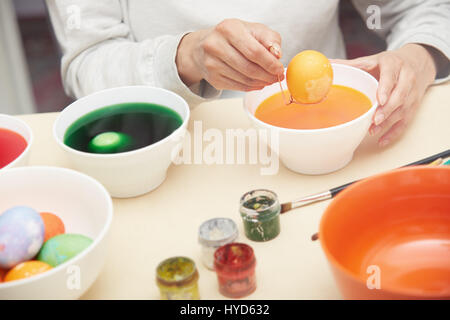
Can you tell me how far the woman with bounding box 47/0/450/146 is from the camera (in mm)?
849

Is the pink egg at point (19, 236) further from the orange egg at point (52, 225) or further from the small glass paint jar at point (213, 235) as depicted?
the small glass paint jar at point (213, 235)

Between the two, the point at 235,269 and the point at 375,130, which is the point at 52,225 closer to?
the point at 235,269

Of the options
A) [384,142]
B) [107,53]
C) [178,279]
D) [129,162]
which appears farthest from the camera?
[107,53]

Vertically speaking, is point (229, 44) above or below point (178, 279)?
above

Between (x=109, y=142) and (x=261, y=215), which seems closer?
(x=261, y=215)

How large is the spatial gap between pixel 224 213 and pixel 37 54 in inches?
93.5

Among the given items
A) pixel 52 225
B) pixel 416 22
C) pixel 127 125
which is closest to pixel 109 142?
pixel 127 125

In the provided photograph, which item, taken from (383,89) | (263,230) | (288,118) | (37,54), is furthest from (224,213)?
(37,54)

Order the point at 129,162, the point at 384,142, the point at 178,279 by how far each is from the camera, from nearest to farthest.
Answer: the point at 178,279 → the point at 129,162 → the point at 384,142

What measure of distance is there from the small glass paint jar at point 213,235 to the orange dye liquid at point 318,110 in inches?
8.3

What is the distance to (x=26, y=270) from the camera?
1.94 feet

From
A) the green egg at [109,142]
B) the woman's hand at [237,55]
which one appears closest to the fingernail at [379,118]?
the woman's hand at [237,55]

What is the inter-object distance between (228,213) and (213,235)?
0.09 metres

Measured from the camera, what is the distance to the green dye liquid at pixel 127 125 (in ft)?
2.65
